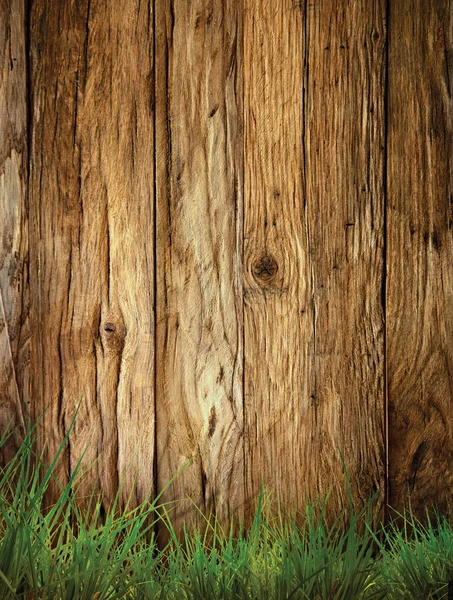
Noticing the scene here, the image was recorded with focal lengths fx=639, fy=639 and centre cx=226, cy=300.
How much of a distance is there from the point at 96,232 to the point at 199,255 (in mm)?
308

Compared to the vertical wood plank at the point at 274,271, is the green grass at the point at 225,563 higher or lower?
lower

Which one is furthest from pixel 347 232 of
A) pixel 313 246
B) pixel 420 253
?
pixel 420 253

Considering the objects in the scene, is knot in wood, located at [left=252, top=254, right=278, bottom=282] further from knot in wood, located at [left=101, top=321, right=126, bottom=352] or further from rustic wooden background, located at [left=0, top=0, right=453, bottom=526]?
knot in wood, located at [left=101, top=321, right=126, bottom=352]

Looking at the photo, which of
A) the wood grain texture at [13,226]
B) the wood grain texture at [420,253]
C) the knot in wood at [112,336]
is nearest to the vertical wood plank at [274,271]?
the wood grain texture at [420,253]

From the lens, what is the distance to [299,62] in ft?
5.93

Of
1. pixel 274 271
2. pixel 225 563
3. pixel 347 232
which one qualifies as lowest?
pixel 225 563

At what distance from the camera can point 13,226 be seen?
1.86m

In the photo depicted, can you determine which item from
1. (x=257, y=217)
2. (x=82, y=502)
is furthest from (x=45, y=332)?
(x=257, y=217)

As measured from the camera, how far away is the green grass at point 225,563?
1.46 meters

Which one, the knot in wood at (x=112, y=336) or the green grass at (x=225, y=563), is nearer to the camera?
the green grass at (x=225, y=563)

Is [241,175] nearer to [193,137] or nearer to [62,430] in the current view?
[193,137]

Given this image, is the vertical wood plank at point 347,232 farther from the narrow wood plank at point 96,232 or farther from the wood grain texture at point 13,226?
the wood grain texture at point 13,226

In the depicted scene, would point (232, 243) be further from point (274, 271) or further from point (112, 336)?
point (112, 336)

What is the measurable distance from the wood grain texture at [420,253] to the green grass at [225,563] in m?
0.18
